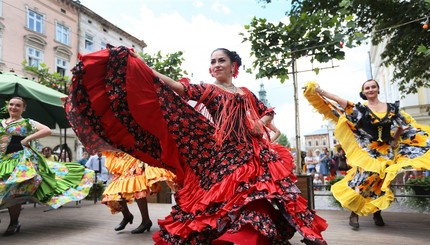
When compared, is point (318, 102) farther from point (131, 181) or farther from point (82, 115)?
point (82, 115)

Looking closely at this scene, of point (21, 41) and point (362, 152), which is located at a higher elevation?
point (21, 41)

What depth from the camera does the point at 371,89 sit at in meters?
4.10

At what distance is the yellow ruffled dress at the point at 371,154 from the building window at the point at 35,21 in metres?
21.3

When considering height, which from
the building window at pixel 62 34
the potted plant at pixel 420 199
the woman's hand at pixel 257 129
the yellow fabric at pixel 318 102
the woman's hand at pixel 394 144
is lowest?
the potted plant at pixel 420 199

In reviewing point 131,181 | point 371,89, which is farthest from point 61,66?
point 371,89

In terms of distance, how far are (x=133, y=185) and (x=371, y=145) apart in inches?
113

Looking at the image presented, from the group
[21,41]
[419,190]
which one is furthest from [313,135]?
[419,190]

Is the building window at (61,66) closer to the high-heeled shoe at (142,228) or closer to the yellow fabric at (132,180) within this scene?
the yellow fabric at (132,180)

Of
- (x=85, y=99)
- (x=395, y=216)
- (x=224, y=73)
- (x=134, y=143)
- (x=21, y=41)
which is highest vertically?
(x=21, y=41)

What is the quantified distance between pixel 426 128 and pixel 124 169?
148 inches

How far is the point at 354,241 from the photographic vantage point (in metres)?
3.37

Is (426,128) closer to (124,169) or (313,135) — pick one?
(124,169)

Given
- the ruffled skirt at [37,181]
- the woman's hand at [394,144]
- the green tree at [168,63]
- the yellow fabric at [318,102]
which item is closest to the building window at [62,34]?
the green tree at [168,63]

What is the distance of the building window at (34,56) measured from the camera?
66.7 feet
